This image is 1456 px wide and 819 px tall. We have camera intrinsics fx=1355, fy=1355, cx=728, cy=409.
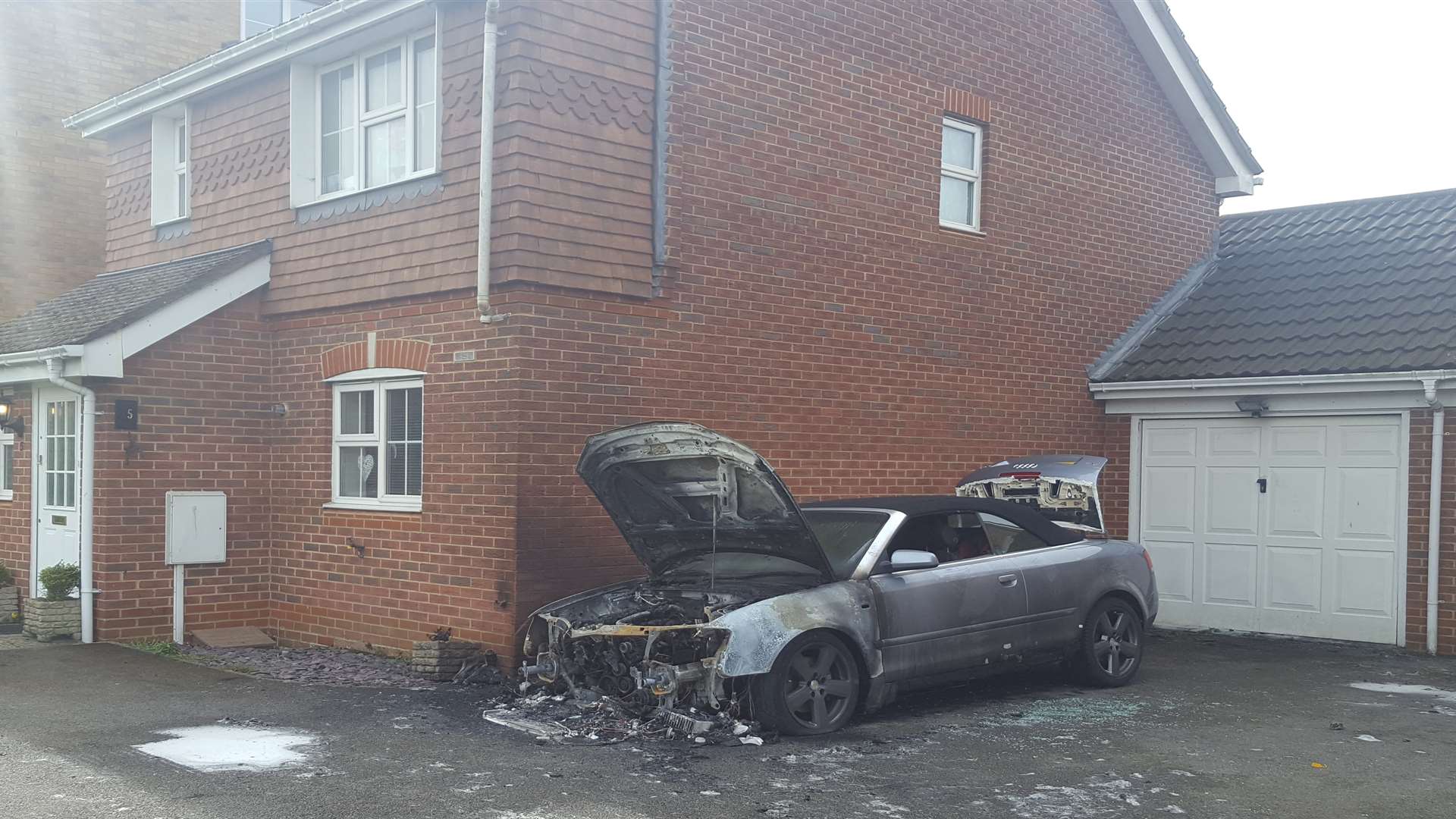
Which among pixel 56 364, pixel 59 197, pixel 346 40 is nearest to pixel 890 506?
pixel 346 40

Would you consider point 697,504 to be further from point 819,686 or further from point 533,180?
point 533,180

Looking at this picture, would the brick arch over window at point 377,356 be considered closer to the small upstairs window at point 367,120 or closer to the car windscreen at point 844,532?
the small upstairs window at point 367,120

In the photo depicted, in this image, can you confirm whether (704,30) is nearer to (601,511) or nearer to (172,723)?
(601,511)

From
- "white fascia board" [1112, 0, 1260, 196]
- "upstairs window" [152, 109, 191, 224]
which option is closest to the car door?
"white fascia board" [1112, 0, 1260, 196]

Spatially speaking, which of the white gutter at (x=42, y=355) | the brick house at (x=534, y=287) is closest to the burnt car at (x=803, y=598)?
the brick house at (x=534, y=287)

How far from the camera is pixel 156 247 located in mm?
13391

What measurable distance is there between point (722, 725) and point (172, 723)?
3309mm

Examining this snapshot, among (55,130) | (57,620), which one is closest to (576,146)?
(57,620)

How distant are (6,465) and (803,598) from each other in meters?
9.47

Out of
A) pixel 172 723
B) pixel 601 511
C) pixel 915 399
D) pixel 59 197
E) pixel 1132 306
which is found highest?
pixel 59 197

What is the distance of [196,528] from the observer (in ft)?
37.0

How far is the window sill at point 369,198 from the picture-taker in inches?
401

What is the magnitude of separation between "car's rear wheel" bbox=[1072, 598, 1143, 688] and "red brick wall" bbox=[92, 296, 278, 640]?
686cm

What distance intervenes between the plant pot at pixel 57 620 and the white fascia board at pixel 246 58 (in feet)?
15.5
